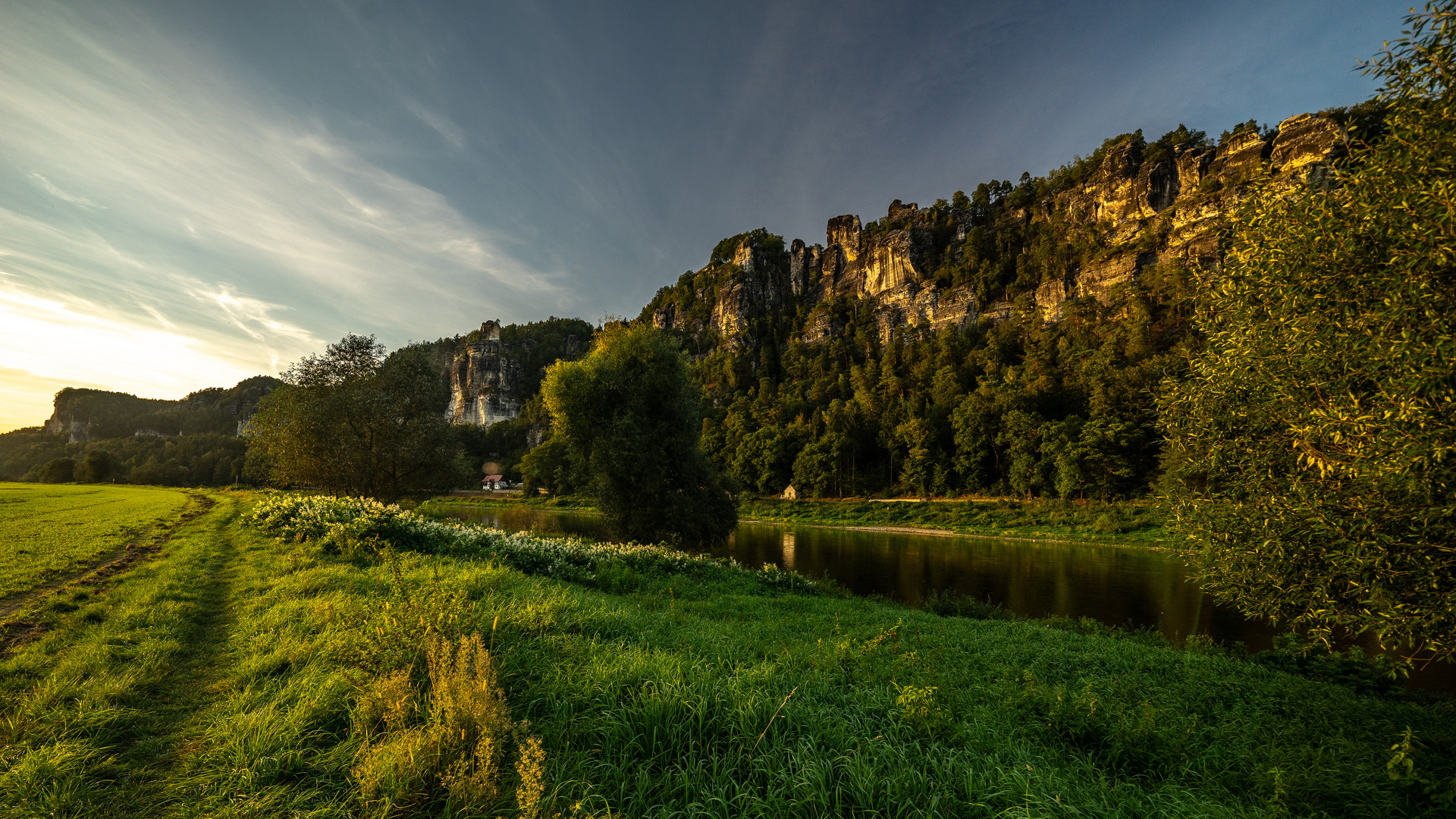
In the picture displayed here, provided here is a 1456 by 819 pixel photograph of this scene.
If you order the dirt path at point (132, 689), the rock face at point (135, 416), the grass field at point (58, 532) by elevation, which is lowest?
the grass field at point (58, 532)

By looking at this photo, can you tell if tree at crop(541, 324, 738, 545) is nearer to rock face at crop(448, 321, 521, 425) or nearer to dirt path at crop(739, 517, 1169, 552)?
dirt path at crop(739, 517, 1169, 552)

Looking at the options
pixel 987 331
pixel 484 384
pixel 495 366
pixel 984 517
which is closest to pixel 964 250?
pixel 987 331

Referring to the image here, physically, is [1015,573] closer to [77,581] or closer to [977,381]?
[77,581]

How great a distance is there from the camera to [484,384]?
159 meters

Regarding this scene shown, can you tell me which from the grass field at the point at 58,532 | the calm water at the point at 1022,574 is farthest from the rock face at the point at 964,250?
the grass field at the point at 58,532

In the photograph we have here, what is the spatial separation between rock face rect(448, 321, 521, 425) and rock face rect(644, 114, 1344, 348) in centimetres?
5340

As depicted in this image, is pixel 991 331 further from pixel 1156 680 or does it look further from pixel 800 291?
pixel 1156 680

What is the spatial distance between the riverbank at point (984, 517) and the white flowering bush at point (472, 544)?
17807 millimetres

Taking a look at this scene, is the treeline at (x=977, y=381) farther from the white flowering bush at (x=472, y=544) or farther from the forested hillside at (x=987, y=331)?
the white flowering bush at (x=472, y=544)

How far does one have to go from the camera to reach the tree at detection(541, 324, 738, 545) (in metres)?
19.4

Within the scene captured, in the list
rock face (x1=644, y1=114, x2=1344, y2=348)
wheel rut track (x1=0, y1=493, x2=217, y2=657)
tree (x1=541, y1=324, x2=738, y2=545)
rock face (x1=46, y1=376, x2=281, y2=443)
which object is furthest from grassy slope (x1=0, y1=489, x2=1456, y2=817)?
rock face (x1=46, y1=376, x2=281, y2=443)

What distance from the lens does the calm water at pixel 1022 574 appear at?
17812mm

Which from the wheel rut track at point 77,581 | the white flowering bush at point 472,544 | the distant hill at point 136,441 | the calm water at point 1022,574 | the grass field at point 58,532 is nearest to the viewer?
A: the wheel rut track at point 77,581

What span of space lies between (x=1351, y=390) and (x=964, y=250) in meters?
126
